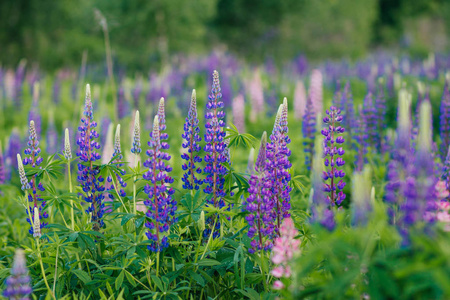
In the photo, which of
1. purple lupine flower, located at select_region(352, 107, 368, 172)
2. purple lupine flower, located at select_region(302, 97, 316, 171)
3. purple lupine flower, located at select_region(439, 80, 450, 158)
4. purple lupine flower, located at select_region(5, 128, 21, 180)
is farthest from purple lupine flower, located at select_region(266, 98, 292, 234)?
purple lupine flower, located at select_region(5, 128, 21, 180)

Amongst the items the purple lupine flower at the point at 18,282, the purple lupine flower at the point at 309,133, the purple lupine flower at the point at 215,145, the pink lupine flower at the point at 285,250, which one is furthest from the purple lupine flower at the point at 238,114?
the purple lupine flower at the point at 18,282

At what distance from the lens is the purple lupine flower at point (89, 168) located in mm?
2998

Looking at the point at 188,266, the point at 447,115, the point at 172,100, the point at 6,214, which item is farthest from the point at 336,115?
the point at 172,100

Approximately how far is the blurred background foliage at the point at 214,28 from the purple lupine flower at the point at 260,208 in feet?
19.6

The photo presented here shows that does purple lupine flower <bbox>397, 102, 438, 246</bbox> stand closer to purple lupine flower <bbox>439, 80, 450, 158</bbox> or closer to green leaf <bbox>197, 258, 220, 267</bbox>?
green leaf <bbox>197, 258, 220, 267</bbox>

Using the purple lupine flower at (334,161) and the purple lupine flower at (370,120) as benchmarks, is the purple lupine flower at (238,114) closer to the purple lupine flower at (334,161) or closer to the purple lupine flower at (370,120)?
the purple lupine flower at (370,120)

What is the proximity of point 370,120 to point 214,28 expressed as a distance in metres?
19.8

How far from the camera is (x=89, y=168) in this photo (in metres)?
3.02

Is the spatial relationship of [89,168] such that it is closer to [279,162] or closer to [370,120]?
[279,162]

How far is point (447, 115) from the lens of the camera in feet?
14.4

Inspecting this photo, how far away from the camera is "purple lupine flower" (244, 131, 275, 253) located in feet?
8.41

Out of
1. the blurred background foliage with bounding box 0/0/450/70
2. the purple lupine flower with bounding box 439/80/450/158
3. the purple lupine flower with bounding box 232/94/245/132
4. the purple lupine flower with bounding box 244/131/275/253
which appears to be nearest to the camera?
the purple lupine flower with bounding box 244/131/275/253

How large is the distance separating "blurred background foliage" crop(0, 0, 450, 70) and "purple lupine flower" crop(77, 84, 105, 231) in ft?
16.8

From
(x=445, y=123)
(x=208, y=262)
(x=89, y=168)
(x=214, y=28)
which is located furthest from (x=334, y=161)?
(x=214, y=28)
